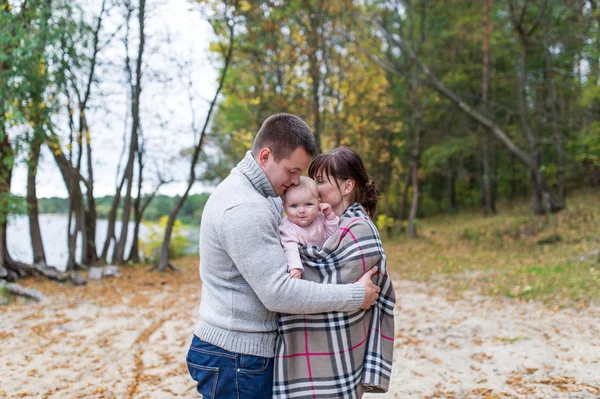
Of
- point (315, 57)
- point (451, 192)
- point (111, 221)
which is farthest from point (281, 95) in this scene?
point (451, 192)

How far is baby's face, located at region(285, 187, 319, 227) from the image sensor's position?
1.96 metres

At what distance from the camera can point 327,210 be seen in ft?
6.81

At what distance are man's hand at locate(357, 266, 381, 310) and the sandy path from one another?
114 inches

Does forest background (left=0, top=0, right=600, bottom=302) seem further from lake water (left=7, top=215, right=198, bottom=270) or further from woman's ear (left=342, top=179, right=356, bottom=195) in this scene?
woman's ear (left=342, top=179, right=356, bottom=195)

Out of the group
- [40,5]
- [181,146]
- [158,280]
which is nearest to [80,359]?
[158,280]

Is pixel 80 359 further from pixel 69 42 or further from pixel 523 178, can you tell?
pixel 523 178

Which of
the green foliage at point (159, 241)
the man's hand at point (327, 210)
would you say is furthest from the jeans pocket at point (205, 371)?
the green foliage at point (159, 241)

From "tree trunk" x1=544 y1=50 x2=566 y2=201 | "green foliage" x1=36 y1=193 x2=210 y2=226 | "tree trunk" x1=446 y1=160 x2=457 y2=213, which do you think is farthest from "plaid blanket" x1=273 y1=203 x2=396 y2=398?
"tree trunk" x1=446 y1=160 x2=457 y2=213

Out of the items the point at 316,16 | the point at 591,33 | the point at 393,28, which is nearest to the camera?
the point at 591,33

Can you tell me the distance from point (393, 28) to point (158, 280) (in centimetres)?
1362

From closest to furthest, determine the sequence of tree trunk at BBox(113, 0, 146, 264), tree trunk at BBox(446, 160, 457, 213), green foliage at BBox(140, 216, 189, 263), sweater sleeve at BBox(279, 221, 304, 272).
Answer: sweater sleeve at BBox(279, 221, 304, 272)
tree trunk at BBox(113, 0, 146, 264)
green foliage at BBox(140, 216, 189, 263)
tree trunk at BBox(446, 160, 457, 213)

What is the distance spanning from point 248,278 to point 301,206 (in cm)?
38

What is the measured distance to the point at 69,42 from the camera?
952 cm

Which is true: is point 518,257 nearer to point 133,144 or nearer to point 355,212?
point 133,144
